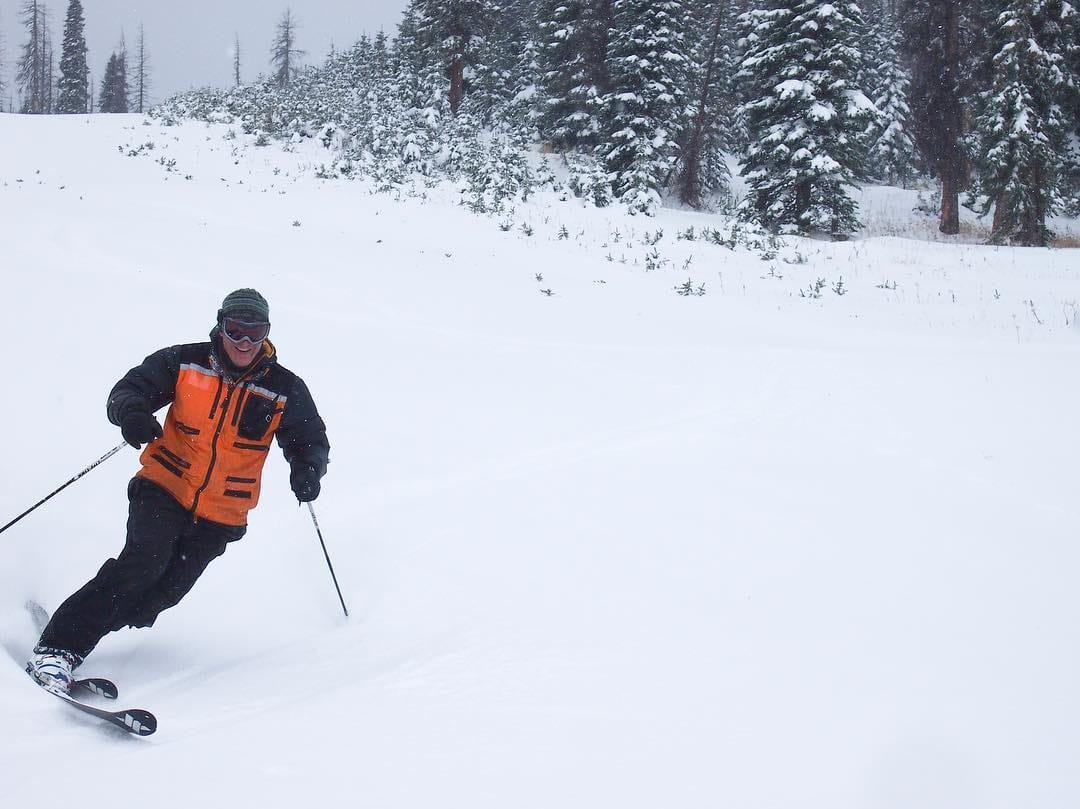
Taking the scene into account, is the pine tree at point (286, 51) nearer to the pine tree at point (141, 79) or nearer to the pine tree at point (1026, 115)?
the pine tree at point (141, 79)

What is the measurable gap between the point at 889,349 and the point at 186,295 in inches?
340

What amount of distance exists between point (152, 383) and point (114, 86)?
249ft

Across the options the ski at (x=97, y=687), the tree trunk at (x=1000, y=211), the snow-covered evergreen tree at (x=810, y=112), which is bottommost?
the ski at (x=97, y=687)

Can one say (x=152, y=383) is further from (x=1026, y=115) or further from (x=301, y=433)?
(x=1026, y=115)

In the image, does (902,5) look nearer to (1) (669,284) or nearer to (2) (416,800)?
(1) (669,284)

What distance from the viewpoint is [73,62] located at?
53.8 meters

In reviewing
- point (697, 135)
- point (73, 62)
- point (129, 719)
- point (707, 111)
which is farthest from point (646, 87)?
point (73, 62)

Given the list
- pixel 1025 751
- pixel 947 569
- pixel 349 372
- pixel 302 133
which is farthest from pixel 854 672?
pixel 302 133

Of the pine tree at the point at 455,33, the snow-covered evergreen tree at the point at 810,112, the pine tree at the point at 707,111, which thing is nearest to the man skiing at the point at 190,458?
the snow-covered evergreen tree at the point at 810,112

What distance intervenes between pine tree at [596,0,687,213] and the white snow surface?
1376cm

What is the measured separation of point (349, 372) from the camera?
24.7 ft

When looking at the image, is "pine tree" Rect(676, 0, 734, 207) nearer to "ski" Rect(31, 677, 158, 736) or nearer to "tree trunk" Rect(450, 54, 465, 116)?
"tree trunk" Rect(450, 54, 465, 116)

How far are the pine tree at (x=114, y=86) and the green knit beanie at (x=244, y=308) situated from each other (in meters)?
73.6

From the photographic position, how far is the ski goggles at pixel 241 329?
345 cm
